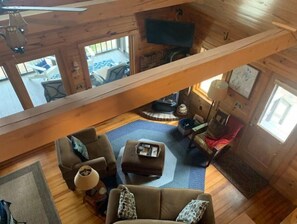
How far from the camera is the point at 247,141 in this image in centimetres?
448

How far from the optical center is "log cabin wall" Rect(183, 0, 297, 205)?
336 centimetres

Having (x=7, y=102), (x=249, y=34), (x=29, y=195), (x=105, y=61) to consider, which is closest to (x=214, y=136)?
(x=249, y=34)

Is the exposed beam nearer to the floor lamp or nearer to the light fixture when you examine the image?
the light fixture

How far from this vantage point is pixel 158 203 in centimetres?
353

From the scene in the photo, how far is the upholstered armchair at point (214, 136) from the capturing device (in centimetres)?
439

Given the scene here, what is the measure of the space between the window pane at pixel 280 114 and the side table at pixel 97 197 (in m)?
2.99

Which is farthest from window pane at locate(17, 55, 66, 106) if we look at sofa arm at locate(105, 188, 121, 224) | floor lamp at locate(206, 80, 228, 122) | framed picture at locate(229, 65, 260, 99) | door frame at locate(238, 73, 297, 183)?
door frame at locate(238, 73, 297, 183)

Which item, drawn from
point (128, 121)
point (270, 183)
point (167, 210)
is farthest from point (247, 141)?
point (128, 121)

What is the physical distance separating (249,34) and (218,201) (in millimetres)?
2912

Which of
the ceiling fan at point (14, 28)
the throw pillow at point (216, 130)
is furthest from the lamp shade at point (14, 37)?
the throw pillow at point (216, 130)

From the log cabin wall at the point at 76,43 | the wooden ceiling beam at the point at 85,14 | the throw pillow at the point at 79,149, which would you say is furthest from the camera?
the throw pillow at the point at 79,149

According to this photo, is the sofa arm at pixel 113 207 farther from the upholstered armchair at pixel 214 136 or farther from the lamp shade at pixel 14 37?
the lamp shade at pixel 14 37

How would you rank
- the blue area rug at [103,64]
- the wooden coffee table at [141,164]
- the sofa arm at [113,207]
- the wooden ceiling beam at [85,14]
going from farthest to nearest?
the blue area rug at [103,64]
the wooden coffee table at [141,164]
the sofa arm at [113,207]
the wooden ceiling beam at [85,14]

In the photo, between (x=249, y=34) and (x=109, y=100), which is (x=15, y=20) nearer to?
(x=109, y=100)
